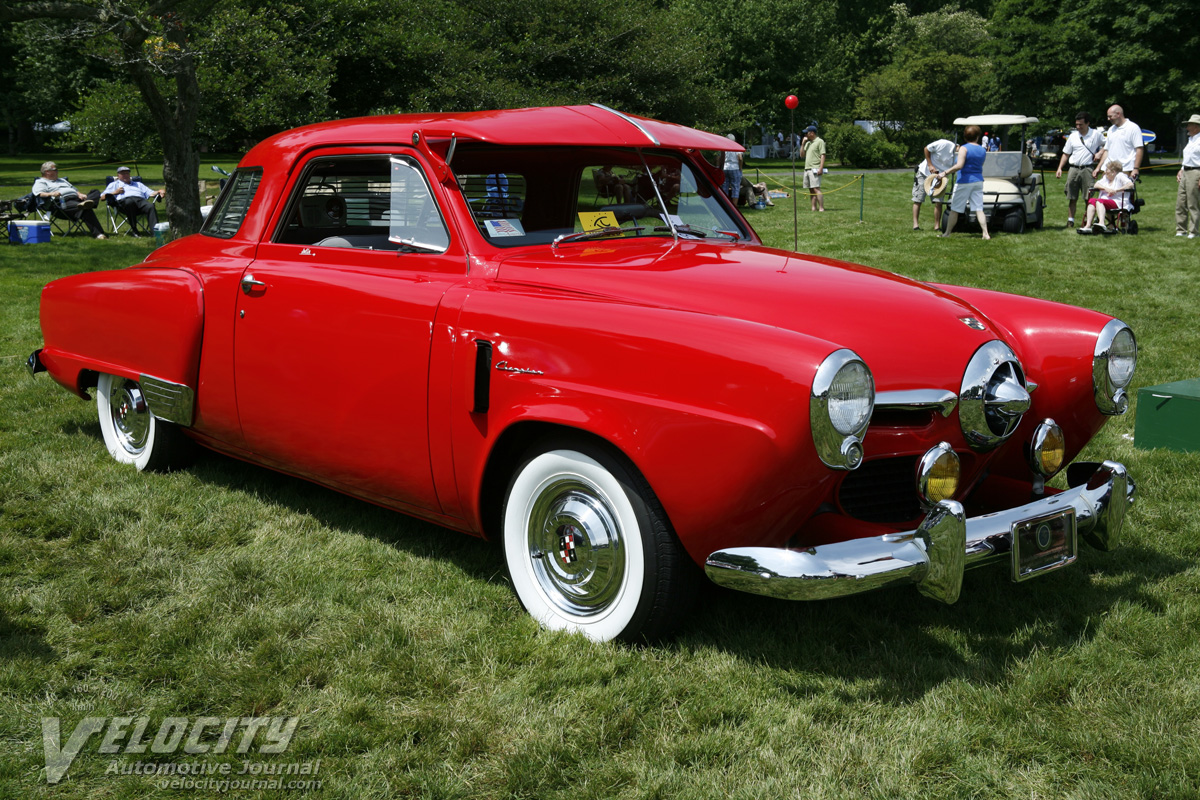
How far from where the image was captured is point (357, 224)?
4.25 metres

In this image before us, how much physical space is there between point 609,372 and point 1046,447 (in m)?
1.55

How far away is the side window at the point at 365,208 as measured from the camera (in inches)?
149

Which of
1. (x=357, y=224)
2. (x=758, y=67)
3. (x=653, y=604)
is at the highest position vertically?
(x=758, y=67)

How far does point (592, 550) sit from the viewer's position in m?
3.16

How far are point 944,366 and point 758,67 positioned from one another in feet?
140

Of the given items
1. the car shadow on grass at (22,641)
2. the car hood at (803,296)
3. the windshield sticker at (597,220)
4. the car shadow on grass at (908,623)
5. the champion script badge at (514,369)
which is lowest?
the car shadow on grass at (22,641)

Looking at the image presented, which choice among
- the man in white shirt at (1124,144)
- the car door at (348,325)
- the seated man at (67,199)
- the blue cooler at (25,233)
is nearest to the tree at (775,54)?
the man in white shirt at (1124,144)

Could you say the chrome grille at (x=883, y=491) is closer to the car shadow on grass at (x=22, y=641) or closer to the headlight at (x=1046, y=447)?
the headlight at (x=1046, y=447)

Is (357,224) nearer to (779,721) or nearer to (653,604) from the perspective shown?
(653,604)

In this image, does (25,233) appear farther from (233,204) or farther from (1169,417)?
(1169,417)

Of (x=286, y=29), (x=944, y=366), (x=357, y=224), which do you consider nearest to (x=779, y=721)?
(x=944, y=366)

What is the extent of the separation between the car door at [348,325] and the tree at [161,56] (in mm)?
10161

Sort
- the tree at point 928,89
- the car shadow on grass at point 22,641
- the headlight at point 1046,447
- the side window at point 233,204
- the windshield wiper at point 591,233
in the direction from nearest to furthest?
the car shadow on grass at point 22,641, the headlight at point 1046,447, the windshield wiper at point 591,233, the side window at point 233,204, the tree at point 928,89

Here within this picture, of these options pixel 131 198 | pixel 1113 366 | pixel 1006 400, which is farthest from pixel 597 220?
pixel 131 198
